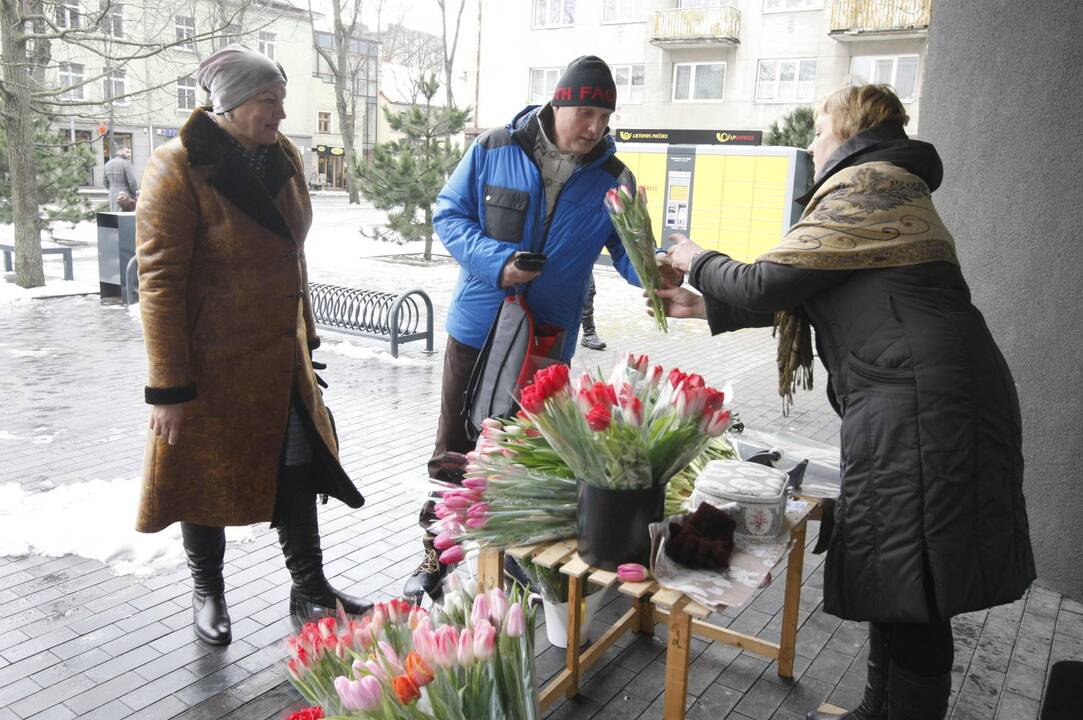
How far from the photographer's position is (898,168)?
2.13m

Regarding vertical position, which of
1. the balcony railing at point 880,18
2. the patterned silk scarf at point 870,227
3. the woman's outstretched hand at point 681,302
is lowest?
the woman's outstretched hand at point 681,302

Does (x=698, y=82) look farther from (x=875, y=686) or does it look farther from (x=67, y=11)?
(x=875, y=686)

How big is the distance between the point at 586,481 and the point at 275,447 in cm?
148

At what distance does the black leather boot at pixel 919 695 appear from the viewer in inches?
88.3

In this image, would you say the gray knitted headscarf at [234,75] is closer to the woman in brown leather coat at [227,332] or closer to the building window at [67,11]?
the woman in brown leather coat at [227,332]

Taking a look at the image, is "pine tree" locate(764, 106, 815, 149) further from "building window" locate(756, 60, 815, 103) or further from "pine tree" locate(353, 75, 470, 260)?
"building window" locate(756, 60, 815, 103)

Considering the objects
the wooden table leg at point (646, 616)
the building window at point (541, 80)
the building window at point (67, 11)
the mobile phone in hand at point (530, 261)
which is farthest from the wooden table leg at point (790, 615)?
the building window at point (541, 80)

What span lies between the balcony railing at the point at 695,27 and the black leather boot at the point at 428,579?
26625 millimetres

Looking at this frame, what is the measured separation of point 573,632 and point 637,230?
1.35 meters

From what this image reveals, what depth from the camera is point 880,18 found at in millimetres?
24406

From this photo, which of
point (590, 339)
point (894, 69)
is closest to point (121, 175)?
point (590, 339)

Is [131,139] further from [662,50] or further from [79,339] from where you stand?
[79,339]

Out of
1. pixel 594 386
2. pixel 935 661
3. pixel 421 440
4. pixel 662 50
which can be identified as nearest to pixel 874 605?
pixel 935 661

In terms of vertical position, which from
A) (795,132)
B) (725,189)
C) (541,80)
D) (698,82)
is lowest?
(725,189)
